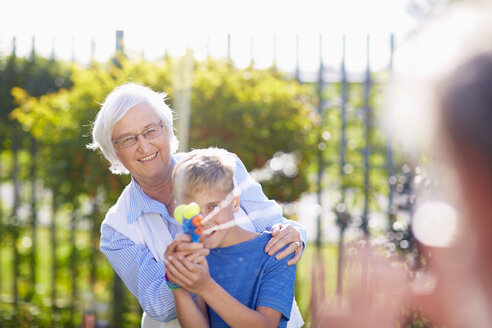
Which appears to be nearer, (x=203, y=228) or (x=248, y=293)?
(x=203, y=228)


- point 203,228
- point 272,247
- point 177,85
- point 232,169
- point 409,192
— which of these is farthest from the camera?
point 177,85

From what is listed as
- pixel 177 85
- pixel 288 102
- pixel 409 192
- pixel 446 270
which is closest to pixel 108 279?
pixel 177 85

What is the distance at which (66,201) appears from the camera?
527 centimetres

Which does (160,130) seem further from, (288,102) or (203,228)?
(288,102)

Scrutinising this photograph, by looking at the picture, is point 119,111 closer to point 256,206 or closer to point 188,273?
point 256,206

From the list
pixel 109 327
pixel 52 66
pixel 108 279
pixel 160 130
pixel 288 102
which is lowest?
pixel 109 327

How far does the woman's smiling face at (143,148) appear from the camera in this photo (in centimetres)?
264

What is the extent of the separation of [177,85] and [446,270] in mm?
4033

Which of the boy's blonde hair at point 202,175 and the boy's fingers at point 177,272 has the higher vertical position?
the boy's blonde hair at point 202,175

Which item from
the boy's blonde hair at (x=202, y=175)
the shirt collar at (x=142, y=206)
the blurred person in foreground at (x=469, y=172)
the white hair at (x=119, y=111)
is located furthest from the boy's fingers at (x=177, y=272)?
the blurred person in foreground at (x=469, y=172)

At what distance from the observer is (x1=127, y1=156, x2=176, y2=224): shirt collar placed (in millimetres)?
2555

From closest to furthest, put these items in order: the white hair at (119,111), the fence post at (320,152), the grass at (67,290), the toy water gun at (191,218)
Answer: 1. the toy water gun at (191,218)
2. the white hair at (119,111)
3. the fence post at (320,152)
4. the grass at (67,290)

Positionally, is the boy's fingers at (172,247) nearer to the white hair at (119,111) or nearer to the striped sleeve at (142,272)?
the striped sleeve at (142,272)

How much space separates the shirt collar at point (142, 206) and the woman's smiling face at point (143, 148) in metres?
0.10
